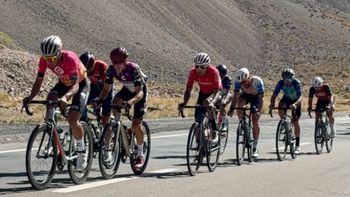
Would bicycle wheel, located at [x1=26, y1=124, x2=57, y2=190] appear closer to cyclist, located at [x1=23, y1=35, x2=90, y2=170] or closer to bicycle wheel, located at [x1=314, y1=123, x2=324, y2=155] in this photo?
cyclist, located at [x1=23, y1=35, x2=90, y2=170]

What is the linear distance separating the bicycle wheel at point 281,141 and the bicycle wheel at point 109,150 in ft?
15.7

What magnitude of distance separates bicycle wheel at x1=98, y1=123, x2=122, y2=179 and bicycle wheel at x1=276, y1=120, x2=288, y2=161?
4788 mm

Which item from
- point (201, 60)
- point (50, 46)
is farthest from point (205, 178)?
point (50, 46)

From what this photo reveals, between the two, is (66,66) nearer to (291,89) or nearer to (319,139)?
(291,89)

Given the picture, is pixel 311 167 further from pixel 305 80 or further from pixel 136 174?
pixel 305 80

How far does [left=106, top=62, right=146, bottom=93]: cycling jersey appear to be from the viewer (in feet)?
33.1

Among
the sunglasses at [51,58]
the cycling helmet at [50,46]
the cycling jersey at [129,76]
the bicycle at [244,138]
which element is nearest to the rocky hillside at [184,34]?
the bicycle at [244,138]

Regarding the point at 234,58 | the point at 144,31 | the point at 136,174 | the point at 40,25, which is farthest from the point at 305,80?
the point at 136,174

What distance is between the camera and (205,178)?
Result: 10.6 m

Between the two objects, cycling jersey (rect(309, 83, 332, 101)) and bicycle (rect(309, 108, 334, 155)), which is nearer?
bicycle (rect(309, 108, 334, 155))

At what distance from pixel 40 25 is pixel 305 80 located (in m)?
36.0

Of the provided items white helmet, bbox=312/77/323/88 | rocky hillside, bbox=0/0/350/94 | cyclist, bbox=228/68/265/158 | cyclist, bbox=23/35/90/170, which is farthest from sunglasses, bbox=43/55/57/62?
rocky hillside, bbox=0/0/350/94

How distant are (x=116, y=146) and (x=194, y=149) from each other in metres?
1.50

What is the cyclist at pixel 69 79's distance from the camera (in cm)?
862
